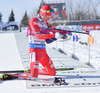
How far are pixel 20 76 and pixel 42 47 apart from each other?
0.85 meters

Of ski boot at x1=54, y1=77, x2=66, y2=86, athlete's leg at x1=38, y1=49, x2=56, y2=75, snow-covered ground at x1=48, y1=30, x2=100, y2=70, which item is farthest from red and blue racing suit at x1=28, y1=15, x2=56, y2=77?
snow-covered ground at x1=48, y1=30, x2=100, y2=70

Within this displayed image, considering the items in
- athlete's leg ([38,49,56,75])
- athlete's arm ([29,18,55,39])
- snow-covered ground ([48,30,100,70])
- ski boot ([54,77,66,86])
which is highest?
athlete's arm ([29,18,55,39])

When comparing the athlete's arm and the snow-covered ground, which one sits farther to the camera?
the snow-covered ground

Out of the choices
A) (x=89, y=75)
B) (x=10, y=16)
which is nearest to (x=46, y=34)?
(x=89, y=75)

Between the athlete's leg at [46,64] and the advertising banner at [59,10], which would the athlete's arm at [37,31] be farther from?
the advertising banner at [59,10]

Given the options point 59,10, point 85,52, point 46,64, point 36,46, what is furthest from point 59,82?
point 59,10

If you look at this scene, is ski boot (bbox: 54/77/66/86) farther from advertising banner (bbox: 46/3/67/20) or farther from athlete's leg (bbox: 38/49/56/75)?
advertising banner (bbox: 46/3/67/20)

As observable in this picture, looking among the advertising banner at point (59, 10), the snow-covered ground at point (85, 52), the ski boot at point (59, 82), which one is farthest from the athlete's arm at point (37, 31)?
the advertising banner at point (59, 10)

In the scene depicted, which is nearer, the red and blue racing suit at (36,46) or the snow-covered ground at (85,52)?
the red and blue racing suit at (36,46)

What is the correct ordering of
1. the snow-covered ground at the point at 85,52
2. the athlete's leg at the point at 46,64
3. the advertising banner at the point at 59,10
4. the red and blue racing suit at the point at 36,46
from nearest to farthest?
the red and blue racing suit at the point at 36,46 → the athlete's leg at the point at 46,64 → the snow-covered ground at the point at 85,52 → the advertising banner at the point at 59,10

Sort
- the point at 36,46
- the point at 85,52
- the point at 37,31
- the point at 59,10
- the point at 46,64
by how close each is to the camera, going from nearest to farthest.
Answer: the point at 37,31 < the point at 36,46 < the point at 46,64 < the point at 85,52 < the point at 59,10

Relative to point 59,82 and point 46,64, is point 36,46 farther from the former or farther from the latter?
point 59,82

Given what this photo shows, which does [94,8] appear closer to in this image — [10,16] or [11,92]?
[10,16]

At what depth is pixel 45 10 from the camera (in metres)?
4.29
